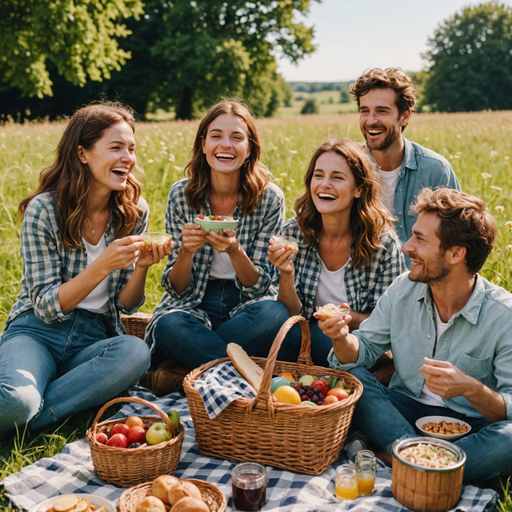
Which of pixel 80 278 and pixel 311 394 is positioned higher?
pixel 80 278

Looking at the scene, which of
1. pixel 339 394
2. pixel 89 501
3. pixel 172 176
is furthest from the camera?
pixel 172 176

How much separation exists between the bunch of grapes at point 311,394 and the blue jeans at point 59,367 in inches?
42.9

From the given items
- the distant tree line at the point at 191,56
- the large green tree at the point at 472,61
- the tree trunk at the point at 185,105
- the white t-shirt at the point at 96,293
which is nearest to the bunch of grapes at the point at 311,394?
the white t-shirt at the point at 96,293

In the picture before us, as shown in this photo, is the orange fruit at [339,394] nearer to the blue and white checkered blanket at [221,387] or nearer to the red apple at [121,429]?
the blue and white checkered blanket at [221,387]

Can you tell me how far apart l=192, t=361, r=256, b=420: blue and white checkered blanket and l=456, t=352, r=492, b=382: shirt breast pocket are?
117 cm

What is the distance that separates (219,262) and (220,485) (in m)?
1.78

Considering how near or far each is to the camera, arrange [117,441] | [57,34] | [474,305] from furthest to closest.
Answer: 1. [57,34]
2. [474,305]
3. [117,441]

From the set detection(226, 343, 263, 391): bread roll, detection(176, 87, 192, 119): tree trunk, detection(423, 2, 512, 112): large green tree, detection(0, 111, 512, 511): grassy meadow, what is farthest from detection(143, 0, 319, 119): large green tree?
detection(226, 343, 263, 391): bread roll

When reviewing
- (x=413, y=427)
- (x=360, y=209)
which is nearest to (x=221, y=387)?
(x=413, y=427)

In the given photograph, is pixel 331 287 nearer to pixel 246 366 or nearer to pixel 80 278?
pixel 246 366

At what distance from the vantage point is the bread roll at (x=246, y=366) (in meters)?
3.39

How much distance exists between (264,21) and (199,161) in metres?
28.6

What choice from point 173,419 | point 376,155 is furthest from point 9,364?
point 376,155

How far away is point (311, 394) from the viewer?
3.23 m
